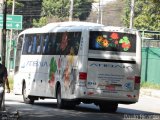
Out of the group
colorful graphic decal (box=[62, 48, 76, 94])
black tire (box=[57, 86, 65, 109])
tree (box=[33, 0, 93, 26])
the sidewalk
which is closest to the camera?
colorful graphic decal (box=[62, 48, 76, 94])

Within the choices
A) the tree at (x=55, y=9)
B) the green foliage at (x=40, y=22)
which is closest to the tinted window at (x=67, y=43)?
the green foliage at (x=40, y=22)

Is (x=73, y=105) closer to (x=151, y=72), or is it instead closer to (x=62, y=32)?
(x=62, y=32)

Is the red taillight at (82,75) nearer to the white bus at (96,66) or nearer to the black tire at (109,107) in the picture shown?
the white bus at (96,66)

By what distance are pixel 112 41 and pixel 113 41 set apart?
4 cm

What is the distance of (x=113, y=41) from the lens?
2381 cm

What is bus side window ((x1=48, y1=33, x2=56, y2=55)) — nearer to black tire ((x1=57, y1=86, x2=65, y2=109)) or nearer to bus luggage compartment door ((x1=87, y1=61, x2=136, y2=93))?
black tire ((x1=57, y1=86, x2=65, y2=109))

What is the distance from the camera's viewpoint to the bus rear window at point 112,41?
2358 centimetres

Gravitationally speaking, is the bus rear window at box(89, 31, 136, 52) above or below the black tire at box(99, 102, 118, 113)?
above

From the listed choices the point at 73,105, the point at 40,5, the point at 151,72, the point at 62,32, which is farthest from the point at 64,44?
the point at 40,5

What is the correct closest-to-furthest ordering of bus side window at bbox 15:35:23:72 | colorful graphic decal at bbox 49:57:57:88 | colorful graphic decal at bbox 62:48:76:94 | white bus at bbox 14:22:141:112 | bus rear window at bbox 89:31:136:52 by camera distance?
white bus at bbox 14:22:141:112, bus rear window at bbox 89:31:136:52, colorful graphic decal at bbox 62:48:76:94, colorful graphic decal at bbox 49:57:57:88, bus side window at bbox 15:35:23:72

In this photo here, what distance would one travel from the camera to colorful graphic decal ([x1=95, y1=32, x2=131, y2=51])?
23622 millimetres

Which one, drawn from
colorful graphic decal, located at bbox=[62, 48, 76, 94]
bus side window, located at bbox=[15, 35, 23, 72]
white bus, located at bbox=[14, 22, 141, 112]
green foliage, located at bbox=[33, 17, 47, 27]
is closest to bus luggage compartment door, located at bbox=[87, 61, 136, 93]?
white bus, located at bbox=[14, 22, 141, 112]

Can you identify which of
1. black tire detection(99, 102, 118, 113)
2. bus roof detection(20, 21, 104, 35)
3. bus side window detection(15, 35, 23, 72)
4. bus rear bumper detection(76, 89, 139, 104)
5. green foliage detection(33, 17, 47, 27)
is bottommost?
black tire detection(99, 102, 118, 113)

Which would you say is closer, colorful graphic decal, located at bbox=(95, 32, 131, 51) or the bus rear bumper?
the bus rear bumper
